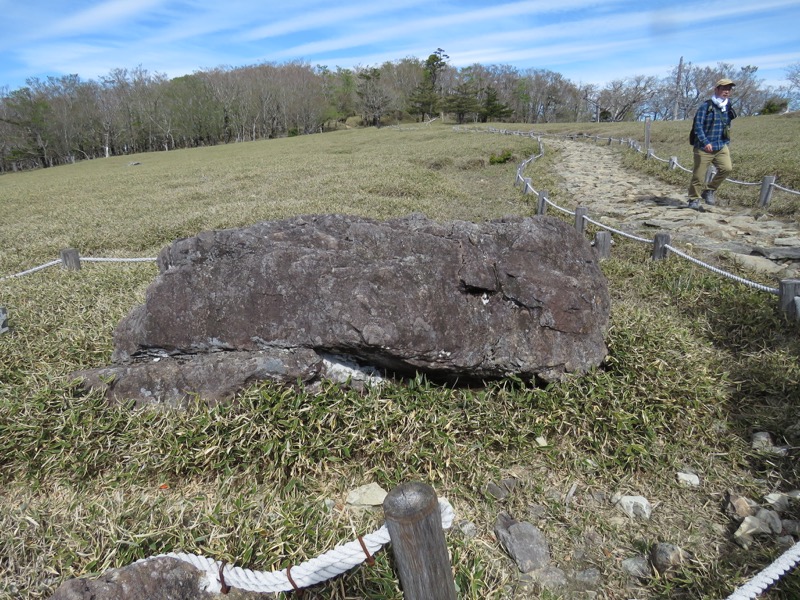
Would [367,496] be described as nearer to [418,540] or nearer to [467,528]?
[467,528]

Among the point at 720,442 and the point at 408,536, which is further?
the point at 720,442

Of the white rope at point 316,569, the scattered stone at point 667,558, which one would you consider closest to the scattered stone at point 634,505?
the scattered stone at point 667,558

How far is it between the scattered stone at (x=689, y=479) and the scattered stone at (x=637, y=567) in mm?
898

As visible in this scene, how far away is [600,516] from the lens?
12.1 feet

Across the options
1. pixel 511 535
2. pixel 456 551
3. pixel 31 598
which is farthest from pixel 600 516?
pixel 31 598

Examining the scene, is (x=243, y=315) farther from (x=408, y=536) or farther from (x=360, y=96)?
(x=360, y=96)

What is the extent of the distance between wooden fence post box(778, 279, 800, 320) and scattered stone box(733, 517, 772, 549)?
9.96 feet

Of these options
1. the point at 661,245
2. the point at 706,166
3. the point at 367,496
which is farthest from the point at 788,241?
the point at 367,496

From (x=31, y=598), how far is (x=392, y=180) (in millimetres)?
16011

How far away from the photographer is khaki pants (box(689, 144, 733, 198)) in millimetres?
10258

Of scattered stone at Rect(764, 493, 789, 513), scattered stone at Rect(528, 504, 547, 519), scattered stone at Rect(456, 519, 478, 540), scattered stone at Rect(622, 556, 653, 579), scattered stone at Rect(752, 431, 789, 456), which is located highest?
scattered stone at Rect(752, 431, 789, 456)

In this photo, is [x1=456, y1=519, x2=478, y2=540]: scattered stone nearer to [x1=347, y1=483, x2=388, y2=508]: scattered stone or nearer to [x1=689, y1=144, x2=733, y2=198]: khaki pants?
[x1=347, y1=483, x2=388, y2=508]: scattered stone

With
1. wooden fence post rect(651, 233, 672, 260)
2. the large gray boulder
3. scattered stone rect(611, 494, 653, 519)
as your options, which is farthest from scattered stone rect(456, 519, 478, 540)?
wooden fence post rect(651, 233, 672, 260)

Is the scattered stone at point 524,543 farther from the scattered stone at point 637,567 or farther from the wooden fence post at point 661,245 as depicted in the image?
the wooden fence post at point 661,245
